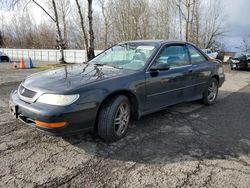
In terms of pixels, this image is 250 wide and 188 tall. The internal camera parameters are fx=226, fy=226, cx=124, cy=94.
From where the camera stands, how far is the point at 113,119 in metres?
3.12

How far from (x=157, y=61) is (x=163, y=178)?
199 cm

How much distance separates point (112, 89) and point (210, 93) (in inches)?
131

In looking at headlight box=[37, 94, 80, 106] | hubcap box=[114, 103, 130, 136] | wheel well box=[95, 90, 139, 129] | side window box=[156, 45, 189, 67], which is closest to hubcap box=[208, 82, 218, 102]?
side window box=[156, 45, 189, 67]

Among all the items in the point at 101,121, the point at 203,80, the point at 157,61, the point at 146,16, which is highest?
the point at 146,16

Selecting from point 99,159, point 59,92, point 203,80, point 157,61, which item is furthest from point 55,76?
point 203,80

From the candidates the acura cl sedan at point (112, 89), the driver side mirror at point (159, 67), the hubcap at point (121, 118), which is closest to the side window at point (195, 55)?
the acura cl sedan at point (112, 89)

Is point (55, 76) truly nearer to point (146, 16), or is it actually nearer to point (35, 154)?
point (35, 154)

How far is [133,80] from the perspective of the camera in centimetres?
338

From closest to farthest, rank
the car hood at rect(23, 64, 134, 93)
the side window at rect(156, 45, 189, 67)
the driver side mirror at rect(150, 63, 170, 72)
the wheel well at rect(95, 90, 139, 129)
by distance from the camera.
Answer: the car hood at rect(23, 64, 134, 93)
the wheel well at rect(95, 90, 139, 129)
the driver side mirror at rect(150, 63, 170, 72)
the side window at rect(156, 45, 189, 67)

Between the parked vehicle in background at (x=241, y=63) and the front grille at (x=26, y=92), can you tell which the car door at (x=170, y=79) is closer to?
the front grille at (x=26, y=92)

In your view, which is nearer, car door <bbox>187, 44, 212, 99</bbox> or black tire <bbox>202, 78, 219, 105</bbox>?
car door <bbox>187, 44, 212, 99</bbox>

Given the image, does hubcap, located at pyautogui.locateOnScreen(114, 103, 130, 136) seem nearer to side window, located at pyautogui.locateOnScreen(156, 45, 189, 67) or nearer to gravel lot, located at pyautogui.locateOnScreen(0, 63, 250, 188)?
gravel lot, located at pyautogui.locateOnScreen(0, 63, 250, 188)

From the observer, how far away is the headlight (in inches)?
106

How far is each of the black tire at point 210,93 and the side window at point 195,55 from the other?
674 millimetres
